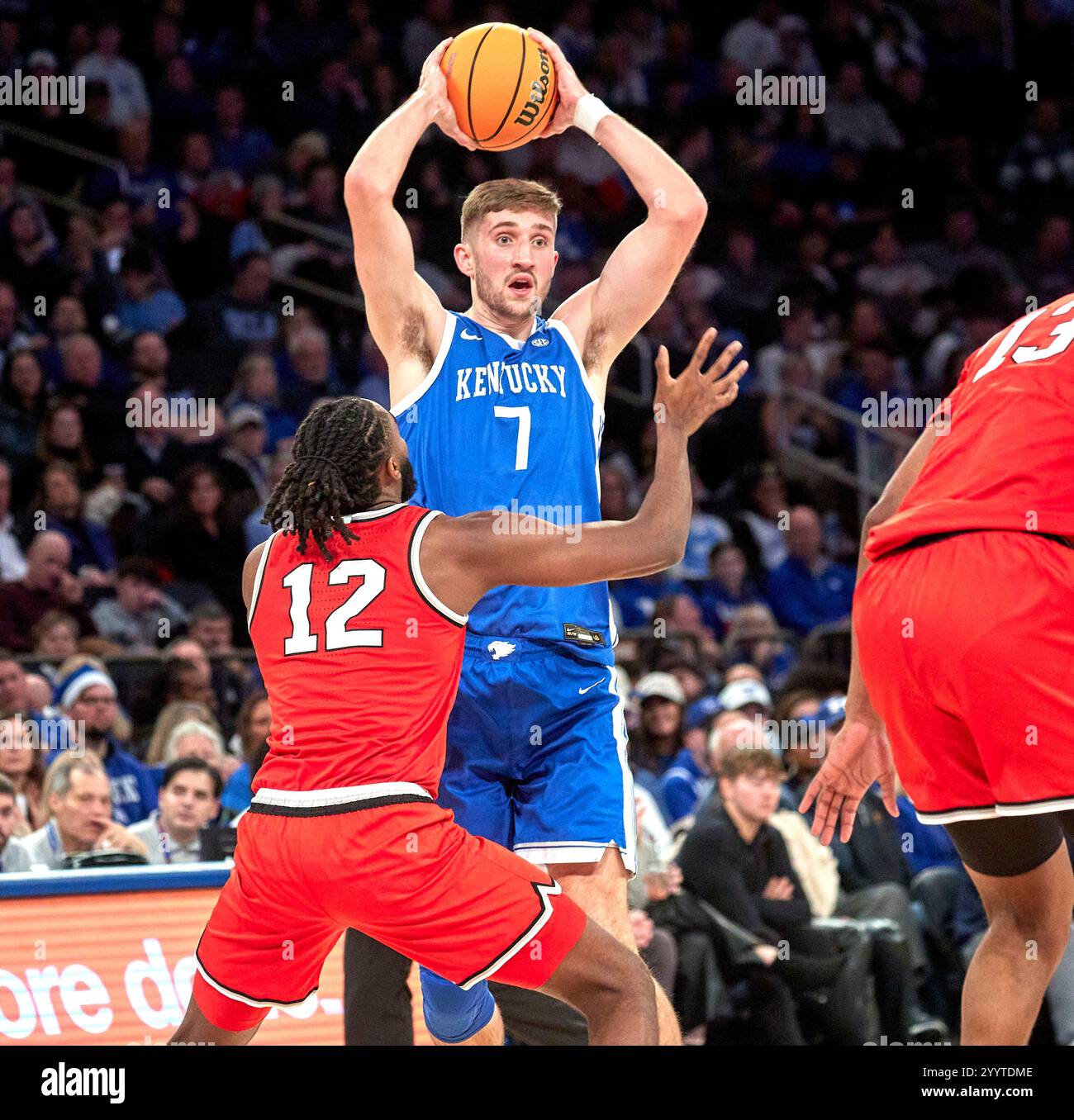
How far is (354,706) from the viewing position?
3.90m

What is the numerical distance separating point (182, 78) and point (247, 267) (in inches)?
84.5

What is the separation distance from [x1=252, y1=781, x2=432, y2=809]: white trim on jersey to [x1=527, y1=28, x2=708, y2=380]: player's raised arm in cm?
173

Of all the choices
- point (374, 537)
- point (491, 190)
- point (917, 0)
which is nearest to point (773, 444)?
point (917, 0)

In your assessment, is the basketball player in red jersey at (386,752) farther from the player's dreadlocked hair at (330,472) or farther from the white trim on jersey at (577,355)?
the white trim on jersey at (577,355)

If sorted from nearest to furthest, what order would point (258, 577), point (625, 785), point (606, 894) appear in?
point (258, 577) < point (606, 894) < point (625, 785)

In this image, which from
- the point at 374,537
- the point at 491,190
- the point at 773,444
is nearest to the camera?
the point at 374,537

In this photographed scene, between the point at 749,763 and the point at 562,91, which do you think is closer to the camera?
the point at 562,91

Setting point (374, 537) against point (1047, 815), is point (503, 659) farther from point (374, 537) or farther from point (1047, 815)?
point (1047, 815)

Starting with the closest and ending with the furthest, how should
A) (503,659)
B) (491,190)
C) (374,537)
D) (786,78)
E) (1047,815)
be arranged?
1. (1047,815)
2. (374,537)
3. (503,659)
4. (491,190)
5. (786,78)

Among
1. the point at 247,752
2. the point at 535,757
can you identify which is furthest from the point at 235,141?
the point at 535,757

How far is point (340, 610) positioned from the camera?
13.0 ft

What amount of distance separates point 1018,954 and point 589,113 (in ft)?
9.06

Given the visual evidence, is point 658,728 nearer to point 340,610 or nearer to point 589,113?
point 589,113

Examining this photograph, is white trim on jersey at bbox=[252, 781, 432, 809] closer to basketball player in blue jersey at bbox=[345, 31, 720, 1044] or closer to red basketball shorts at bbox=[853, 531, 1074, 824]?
basketball player in blue jersey at bbox=[345, 31, 720, 1044]
